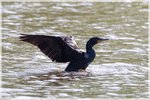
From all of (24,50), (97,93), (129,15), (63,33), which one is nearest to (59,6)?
(129,15)

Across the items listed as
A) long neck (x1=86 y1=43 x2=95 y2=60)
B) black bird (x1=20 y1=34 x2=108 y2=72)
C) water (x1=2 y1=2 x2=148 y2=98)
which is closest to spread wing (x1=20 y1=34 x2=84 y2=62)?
black bird (x1=20 y1=34 x2=108 y2=72)

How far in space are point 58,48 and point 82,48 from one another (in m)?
2.09

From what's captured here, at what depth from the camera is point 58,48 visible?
12.8m

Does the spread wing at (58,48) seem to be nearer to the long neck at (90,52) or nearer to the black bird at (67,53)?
the black bird at (67,53)

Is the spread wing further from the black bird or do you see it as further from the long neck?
the long neck

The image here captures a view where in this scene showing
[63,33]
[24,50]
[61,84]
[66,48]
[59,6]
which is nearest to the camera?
[61,84]

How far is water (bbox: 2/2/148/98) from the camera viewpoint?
11367 millimetres

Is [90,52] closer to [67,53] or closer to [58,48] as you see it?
[67,53]

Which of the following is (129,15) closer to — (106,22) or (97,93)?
(106,22)

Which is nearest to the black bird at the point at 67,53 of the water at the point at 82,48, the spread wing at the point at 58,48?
the spread wing at the point at 58,48

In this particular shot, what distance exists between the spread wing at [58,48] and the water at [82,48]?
0.30 meters

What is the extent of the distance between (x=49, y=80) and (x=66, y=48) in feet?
3.12

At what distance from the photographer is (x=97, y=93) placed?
36.4ft

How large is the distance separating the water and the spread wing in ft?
0.99
